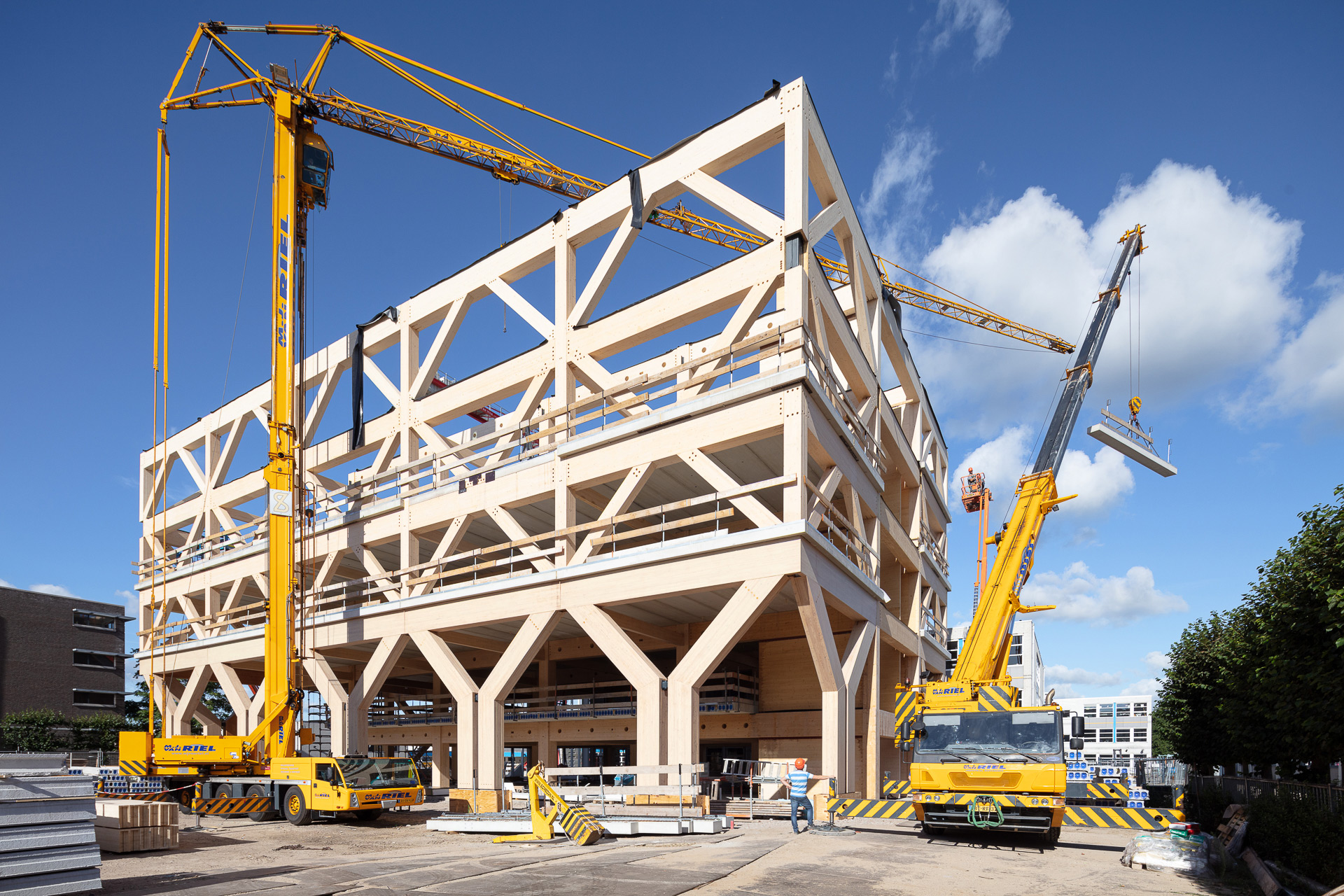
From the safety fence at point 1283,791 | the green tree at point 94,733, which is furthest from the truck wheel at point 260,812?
the green tree at point 94,733

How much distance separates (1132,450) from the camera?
35.2m

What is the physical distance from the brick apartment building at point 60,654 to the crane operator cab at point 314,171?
1798 inches

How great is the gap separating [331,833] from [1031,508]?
2029 cm

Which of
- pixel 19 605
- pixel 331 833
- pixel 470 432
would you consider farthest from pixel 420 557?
pixel 19 605

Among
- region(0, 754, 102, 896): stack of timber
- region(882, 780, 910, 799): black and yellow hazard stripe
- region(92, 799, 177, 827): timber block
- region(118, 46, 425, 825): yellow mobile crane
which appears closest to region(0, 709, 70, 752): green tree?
region(118, 46, 425, 825): yellow mobile crane

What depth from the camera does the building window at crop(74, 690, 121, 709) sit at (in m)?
62.8

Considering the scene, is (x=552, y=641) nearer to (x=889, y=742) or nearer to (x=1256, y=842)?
(x=889, y=742)

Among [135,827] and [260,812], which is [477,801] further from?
[135,827]

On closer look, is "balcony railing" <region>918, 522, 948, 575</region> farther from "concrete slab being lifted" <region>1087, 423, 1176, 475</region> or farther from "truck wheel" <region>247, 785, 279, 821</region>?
"truck wheel" <region>247, 785, 279, 821</region>

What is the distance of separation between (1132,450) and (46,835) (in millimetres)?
35001

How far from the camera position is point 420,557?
33.6 meters

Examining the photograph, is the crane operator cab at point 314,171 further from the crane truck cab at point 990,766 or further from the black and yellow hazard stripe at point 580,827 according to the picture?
the crane truck cab at point 990,766

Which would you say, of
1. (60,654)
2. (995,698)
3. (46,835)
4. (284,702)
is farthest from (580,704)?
(60,654)

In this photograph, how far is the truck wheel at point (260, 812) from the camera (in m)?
23.0
